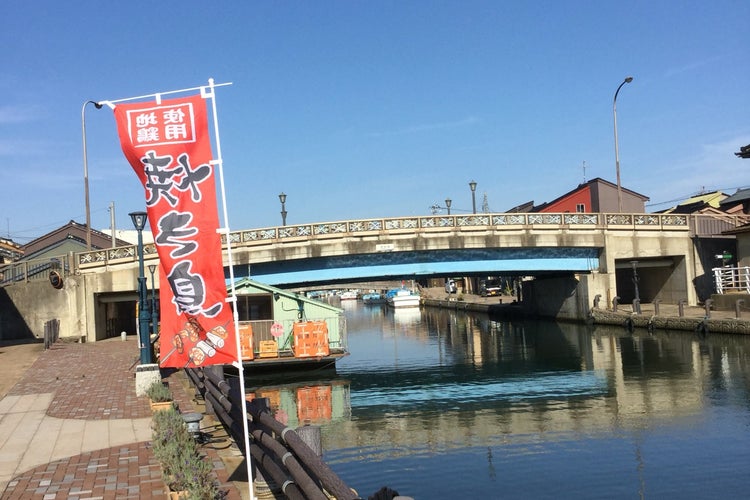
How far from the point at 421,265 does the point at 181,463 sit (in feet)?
119

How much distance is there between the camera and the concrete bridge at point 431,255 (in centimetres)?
4134

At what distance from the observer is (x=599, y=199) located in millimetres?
72188

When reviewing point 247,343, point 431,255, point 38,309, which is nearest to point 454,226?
point 431,255

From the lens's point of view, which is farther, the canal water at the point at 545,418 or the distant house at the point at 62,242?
the distant house at the point at 62,242

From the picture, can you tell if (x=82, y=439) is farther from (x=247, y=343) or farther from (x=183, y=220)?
(x=247, y=343)

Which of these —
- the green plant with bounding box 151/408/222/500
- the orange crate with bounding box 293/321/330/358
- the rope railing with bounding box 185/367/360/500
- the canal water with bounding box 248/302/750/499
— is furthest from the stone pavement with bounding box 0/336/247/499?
the orange crate with bounding box 293/321/330/358

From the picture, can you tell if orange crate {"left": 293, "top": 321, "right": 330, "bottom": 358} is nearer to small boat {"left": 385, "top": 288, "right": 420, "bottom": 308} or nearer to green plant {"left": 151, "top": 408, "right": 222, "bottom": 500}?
green plant {"left": 151, "top": 408, "right": 222, "bottom": 500}

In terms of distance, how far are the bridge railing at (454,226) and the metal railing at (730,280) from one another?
14.6ft

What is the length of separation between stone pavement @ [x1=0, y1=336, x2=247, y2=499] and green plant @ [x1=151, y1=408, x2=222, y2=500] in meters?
0.45

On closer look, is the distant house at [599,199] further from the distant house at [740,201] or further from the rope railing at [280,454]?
the rope railing at [280,454]

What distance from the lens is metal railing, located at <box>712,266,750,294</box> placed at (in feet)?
129

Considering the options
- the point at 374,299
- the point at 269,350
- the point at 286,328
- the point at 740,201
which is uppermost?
the point at 740,201

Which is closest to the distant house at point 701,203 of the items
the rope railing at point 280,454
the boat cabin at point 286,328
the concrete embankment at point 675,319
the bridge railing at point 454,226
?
the bridge railing at point 454,226

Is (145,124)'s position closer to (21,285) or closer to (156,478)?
(156,478)
